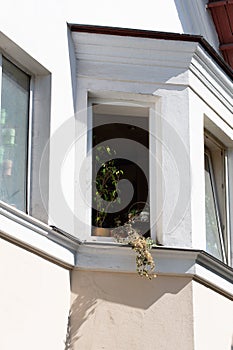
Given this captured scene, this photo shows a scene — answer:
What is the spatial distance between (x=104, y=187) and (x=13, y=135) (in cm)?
135

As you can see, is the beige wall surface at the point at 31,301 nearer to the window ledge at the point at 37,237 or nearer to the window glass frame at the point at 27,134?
the window ledge at the point at 37,237

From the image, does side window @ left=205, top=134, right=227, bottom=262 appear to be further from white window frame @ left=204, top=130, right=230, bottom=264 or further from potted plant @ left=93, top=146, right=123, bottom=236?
potted plant @ left=93, top=146, right=123, bottom=236

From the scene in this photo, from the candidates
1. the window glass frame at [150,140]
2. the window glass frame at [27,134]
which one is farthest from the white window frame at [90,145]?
the window glass frame at [27,134]

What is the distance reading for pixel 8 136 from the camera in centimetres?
946

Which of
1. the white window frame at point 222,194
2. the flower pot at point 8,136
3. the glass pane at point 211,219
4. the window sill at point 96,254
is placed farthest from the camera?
the white window frame at point 222,194

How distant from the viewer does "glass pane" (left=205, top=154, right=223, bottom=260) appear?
449 inches

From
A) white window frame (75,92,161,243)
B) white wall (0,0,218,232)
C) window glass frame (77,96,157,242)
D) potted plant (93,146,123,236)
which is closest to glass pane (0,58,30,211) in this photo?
white wall (0,0,218,232)

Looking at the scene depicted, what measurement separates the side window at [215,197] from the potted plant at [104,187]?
1263mm

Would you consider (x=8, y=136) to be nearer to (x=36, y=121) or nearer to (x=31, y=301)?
(x=36, y=121)

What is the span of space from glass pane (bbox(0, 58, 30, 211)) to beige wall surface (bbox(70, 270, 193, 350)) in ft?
3.16

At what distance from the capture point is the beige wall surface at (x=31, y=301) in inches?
→ 337

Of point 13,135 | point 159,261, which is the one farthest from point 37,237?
point 159,261

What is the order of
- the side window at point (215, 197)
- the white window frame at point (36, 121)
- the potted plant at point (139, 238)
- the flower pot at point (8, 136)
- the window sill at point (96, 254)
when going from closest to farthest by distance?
the window sill at point (96, 254)
the flower pot at point (8, 136)
the white window frame at point (36, 121)
the potted plant at point (139, 238)
the side window at point (215, 197)

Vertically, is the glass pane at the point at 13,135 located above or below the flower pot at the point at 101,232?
above
